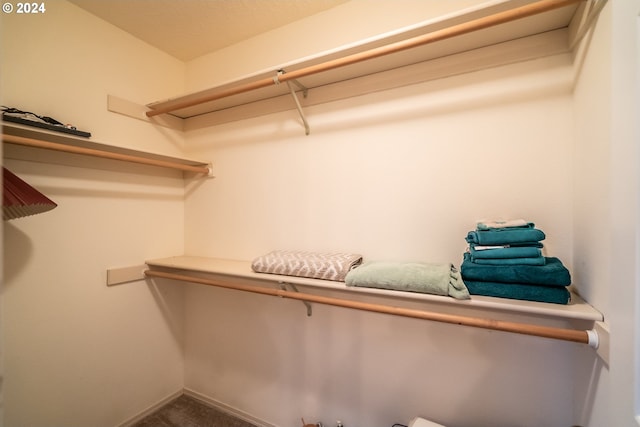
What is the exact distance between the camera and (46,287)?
128 centimetres

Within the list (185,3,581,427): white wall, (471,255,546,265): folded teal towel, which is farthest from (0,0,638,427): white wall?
(471,255,546,265): folded teal towel

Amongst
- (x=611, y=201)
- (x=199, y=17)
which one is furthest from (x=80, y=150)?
(x=611, y=201)

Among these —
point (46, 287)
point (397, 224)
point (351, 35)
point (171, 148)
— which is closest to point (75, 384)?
point (46, 287)

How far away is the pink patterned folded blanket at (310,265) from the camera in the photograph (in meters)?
1.12

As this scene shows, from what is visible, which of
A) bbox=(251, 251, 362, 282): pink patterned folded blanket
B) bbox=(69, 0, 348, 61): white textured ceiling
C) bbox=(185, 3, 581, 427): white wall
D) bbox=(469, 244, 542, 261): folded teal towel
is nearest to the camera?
bbox=(469, 244, 542, 261): folded teal towel

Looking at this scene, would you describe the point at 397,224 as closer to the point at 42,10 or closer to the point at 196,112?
the point at 196,112

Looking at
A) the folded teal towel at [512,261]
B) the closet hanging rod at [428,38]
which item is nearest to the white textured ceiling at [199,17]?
the closet hanging rod at [428,38]

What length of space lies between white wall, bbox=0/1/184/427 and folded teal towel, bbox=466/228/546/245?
1.81 meters

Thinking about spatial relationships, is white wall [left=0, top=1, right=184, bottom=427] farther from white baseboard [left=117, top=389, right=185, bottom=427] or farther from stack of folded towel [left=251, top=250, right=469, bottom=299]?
stack of folded towel [left=251, top=250, right=469, bottom=299]

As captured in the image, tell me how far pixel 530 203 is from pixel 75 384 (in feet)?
7.42

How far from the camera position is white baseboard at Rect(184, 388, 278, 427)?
1.55 metres

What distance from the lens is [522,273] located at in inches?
33.5

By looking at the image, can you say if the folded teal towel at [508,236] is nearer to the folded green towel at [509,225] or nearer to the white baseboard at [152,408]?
the folded green towel at [509,225]

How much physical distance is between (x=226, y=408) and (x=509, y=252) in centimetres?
180
